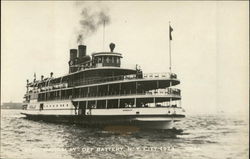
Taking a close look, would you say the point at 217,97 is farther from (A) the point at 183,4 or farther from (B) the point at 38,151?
(B) the point at 38,151

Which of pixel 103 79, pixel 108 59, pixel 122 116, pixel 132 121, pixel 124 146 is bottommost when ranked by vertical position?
pixel 124 146

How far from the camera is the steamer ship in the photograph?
489 inches

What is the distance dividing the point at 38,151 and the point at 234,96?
210 inches

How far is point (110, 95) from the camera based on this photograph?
13.8m

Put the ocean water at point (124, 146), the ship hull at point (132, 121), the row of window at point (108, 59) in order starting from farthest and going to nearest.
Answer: the row of window at point (108, 59)
the ship hull at point (132, 121)
the ocean water at point (124, 146)

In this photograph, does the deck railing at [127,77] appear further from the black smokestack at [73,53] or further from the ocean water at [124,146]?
the ocean water at [124,146]

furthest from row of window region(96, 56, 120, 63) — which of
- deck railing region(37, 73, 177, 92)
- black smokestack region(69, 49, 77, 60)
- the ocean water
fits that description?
the ocean water

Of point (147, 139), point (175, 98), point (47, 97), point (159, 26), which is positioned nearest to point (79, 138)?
point (147, 139)

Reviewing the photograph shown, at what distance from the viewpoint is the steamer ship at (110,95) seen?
40.8 ft

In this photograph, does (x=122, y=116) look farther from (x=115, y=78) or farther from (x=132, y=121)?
(x=115, y=78)

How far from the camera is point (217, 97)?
32.0 feet

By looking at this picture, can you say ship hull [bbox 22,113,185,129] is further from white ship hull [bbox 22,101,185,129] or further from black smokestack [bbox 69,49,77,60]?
black smokestack [bbox 69,49,77,60]

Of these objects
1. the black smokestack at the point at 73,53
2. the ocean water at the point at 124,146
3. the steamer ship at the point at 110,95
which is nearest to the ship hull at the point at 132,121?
the steamer ship at the point at 110,95

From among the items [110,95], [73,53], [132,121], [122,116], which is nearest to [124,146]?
[132,121]
